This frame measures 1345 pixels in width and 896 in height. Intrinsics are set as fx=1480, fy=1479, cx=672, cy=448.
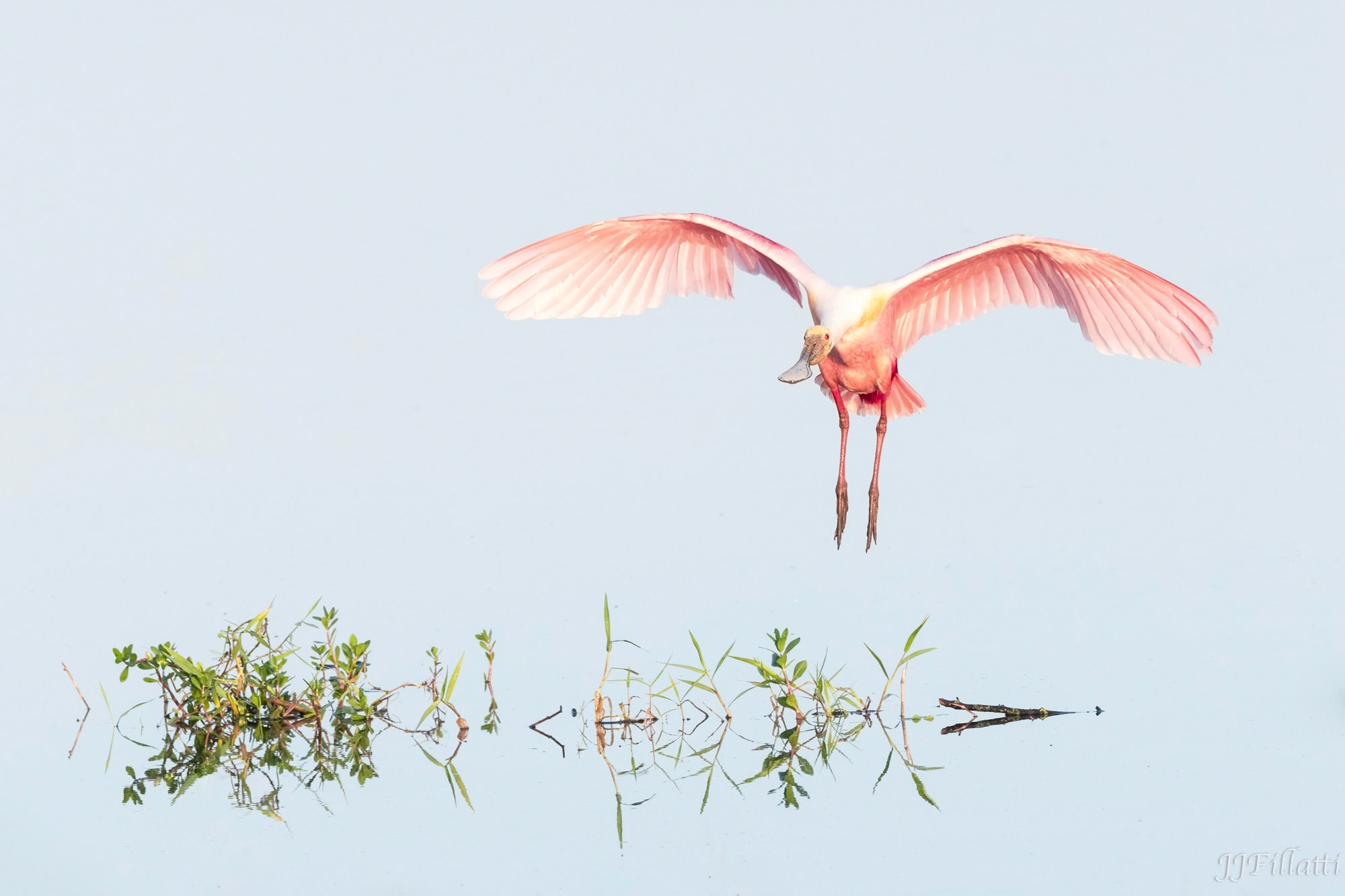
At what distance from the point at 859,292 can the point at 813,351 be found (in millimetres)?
433

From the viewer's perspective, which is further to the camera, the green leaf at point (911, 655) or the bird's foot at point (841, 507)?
the bird's foot at point (841, 507)

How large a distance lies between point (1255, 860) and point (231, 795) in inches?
158

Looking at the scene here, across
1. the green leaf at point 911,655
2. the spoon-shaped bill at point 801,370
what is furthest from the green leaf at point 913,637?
the spoon-shaped bill at point 801,370

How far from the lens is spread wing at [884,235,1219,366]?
334 inches

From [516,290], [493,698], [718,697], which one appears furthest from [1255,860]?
[516,290]

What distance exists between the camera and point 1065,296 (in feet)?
29.5

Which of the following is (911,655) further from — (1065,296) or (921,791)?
(1065,296)

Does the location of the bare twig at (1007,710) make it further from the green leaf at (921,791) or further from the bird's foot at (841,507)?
the bird's foot at (841,507)

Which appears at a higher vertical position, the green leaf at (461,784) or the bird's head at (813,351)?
the bird's head at (813,351)

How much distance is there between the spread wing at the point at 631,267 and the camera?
29.2ft

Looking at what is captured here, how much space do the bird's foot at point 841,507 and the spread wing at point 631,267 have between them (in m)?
1.24

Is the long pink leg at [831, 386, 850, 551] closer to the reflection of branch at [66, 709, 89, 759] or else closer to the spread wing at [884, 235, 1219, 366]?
the spread wing at [884, 235, 1219, 366]

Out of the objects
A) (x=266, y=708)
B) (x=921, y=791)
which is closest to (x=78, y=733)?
(x=266, y=708)

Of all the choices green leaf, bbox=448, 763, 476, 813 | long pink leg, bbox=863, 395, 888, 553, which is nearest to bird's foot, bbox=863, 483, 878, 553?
long pink leg, bbox=863, 395, 888, 553
